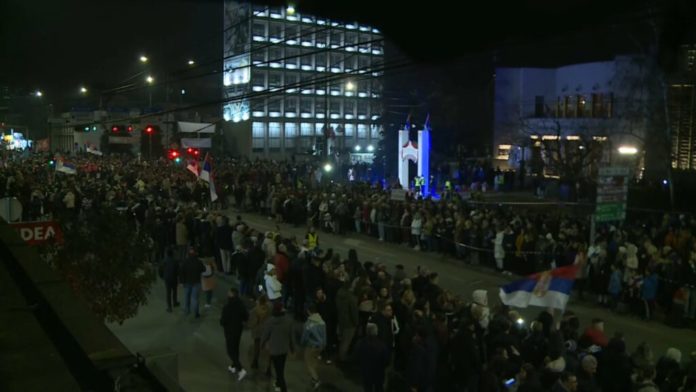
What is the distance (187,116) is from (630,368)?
75.1 meters

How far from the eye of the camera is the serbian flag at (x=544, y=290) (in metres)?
8.88

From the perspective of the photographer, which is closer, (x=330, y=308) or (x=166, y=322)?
(x=330, y=308)

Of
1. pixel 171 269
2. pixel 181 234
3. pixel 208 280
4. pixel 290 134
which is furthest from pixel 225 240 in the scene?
pixel 290 134

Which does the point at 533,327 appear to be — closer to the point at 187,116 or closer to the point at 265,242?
the point at 265,242

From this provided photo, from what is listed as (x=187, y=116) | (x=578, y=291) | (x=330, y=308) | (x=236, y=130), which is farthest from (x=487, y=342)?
(x=187, y=116)

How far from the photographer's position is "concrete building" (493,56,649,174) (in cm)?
3166

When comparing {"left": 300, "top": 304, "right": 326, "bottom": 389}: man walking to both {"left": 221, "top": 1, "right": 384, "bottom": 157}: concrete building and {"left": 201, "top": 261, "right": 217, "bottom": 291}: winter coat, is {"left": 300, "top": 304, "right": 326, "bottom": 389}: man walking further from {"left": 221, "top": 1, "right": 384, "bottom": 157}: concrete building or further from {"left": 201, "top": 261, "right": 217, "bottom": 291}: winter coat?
{"left": 221, "top": 1, "right": 384, "bottom": 157}: concrete building

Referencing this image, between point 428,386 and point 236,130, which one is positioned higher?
point 236,130

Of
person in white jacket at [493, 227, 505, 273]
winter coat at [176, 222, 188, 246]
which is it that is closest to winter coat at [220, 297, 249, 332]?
winter coat at [176, 222, 188, 246]

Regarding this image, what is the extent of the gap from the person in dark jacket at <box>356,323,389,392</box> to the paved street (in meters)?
0.91

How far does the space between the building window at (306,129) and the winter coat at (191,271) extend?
62083mm

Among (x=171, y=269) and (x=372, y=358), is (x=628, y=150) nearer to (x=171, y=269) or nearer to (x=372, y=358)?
(x=171, y=269)

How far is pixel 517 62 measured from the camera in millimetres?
47500

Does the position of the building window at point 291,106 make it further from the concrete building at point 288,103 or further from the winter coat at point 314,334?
the winter coat at point 314,334
